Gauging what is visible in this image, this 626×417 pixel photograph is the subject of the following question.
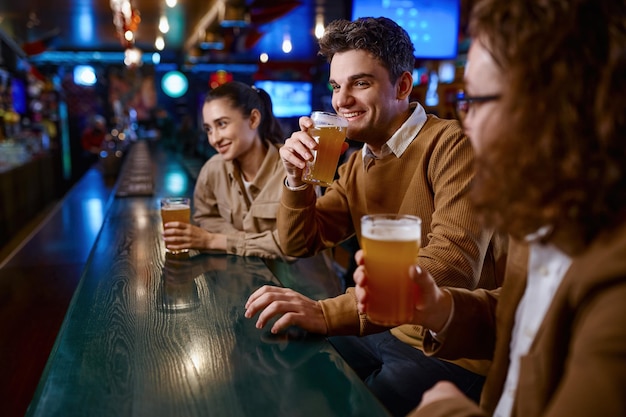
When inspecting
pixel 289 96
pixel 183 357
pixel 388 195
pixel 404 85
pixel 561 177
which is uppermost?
pixel 289 96

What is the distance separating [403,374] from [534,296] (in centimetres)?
85

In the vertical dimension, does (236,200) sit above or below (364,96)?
below

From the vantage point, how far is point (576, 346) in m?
0.65

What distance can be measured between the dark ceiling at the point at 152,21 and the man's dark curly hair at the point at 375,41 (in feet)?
13.6

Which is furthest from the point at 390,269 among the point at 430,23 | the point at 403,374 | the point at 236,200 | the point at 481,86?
the point at 430,23

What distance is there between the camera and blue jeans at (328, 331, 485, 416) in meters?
1.52

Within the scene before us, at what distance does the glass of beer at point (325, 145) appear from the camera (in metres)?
1.63

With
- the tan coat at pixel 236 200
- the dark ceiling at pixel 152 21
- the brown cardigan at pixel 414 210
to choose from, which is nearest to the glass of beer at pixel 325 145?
the brown cardigan at pixel 414 210

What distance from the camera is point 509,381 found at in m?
0.84

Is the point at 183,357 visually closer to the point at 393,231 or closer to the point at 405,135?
the point at 393,231

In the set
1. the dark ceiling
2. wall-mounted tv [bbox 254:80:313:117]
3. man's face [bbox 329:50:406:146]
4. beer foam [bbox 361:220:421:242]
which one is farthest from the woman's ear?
wall-mounted tv [bbox 254:80:313:117]

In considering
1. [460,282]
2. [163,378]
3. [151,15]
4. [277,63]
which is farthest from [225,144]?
[277,63]

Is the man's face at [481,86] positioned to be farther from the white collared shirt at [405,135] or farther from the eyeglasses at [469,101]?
the white collared shirt at [405,135]

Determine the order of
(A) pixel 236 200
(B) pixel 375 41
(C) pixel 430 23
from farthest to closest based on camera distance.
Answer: (C) pixel 430 23 < (A) pixel 236 200 < (B) pixel 375 41
